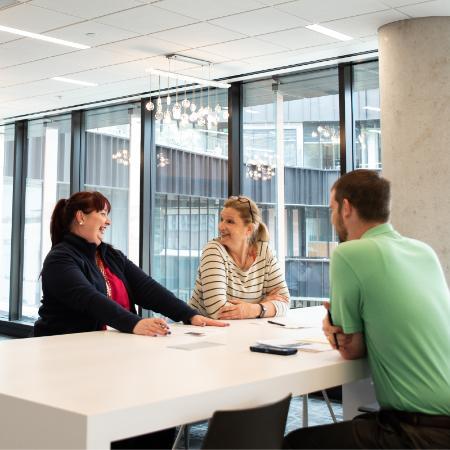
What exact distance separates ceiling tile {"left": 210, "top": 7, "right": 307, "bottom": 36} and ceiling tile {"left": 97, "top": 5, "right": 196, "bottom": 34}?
29cm

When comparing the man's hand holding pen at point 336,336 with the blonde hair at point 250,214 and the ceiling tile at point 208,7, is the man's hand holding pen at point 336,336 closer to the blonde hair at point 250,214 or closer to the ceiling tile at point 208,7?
the blonde hair at point 250,214

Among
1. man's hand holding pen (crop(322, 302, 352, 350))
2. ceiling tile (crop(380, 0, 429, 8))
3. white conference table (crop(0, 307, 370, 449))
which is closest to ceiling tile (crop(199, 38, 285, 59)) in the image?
ceiling tile (crop(380, 0, 429, 8))

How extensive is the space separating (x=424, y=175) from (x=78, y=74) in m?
3.59

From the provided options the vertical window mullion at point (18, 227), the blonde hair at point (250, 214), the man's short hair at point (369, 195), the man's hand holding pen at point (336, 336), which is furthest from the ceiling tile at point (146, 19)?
the vertical window mullion at point (18, 227)

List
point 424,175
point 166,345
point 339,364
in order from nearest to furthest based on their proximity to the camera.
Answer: point 339,364 → point 166,345 → point 424,175

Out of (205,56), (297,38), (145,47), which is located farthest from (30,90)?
(297,38)

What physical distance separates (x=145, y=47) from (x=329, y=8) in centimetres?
169

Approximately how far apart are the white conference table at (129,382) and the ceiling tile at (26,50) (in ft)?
11.7

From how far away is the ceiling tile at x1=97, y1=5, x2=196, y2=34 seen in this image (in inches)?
190

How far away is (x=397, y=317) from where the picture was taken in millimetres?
2127

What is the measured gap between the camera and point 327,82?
6480 mm

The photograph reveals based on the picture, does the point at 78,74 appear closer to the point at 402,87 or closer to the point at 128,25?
the point at 128,25

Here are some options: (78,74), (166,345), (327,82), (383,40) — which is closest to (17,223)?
(78,74)

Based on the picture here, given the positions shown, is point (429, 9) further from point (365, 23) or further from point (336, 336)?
point (336, 336)
